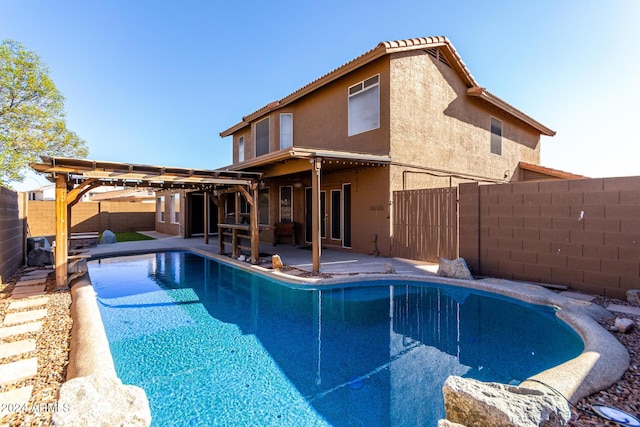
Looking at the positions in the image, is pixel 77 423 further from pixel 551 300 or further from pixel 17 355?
pixel 551 300

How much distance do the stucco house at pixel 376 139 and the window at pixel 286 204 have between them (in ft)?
0.16

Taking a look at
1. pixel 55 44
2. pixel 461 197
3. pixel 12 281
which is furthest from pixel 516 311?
pixel 55 44

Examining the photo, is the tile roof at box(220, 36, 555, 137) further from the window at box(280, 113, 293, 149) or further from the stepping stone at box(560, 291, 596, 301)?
the stepping stone at box(560, 291, 596, 301)

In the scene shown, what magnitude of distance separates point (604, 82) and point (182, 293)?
1719cm

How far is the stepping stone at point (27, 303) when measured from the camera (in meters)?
5.46

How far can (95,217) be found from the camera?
20.8m

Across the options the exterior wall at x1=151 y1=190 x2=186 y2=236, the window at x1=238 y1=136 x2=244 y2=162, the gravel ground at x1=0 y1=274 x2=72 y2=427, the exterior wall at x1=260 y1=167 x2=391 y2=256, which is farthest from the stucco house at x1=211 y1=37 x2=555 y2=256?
the exterior wall at x1=151 y1=190 x2=186 y2=236

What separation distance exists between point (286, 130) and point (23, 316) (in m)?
11.6

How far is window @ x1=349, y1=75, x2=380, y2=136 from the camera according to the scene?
10.8 m

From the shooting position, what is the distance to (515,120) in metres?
16.1

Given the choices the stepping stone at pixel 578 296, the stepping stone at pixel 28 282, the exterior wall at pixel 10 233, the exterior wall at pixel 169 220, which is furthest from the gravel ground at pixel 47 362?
the exterior wall at pixel 169 220

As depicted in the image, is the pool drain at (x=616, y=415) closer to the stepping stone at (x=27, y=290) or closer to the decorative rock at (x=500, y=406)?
the decorative rock at (x=500, y=406)

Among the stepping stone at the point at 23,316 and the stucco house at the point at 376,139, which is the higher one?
the stucco house at the point at 376,139

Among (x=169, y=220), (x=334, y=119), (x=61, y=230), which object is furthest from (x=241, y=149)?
(x=61, y=230)
